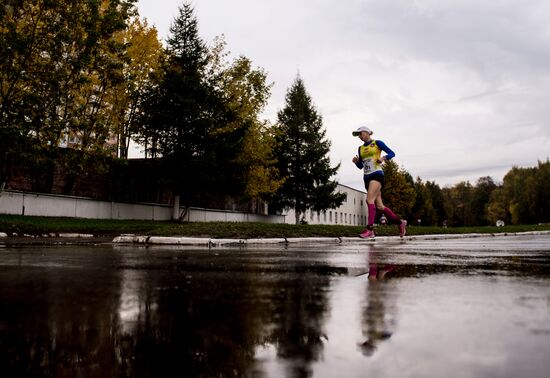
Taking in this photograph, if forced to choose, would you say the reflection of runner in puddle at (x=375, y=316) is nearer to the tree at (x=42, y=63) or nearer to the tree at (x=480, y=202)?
the tree at (x=42, y=63)

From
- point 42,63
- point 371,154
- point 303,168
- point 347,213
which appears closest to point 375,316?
point 371,154

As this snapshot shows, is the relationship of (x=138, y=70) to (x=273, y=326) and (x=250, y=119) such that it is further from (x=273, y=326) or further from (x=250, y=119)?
(x=273, y=326)

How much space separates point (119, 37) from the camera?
3073 centimetres

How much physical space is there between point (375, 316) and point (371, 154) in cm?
1081

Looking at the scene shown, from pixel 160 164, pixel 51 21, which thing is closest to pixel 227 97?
pixel 160 164

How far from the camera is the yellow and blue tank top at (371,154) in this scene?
13.5m

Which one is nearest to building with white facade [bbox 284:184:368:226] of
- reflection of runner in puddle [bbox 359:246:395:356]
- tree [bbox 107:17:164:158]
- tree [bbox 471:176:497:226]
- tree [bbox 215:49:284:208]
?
tree [bbox 215:49:284:208]

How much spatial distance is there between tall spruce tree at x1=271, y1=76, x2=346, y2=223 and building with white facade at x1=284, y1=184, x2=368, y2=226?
17976 mm

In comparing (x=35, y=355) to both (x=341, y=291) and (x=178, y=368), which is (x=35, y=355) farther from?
(x=341, y=291)

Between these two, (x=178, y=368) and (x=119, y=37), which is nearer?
(x=178, y=368)

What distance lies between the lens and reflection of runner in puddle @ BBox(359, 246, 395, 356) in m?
2.48

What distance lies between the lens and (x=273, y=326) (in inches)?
112

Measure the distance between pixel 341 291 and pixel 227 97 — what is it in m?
33.9

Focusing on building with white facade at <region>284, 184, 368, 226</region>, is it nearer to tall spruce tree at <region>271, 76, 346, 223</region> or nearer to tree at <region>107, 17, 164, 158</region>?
tall spruce tree at <region>271, 76, 346, 223</region>
